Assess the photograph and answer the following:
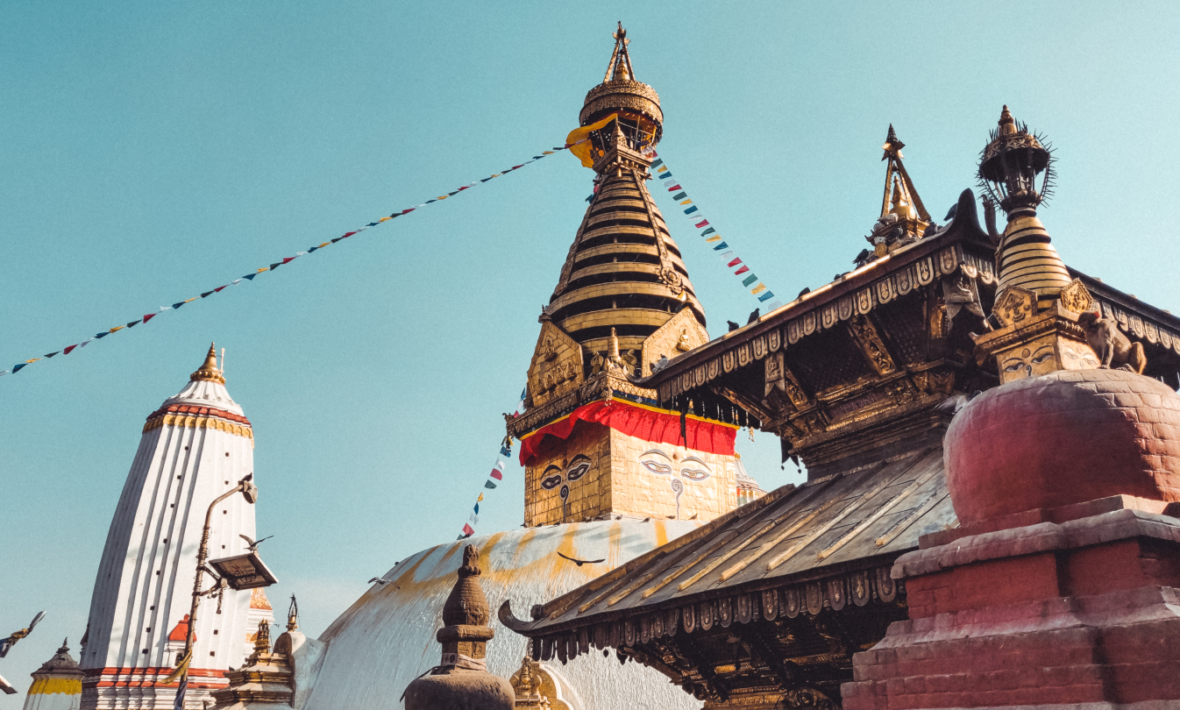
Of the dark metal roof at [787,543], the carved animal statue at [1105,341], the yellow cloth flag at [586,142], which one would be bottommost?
the dark metal roof at [787,543]

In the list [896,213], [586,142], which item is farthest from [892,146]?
[586,142]

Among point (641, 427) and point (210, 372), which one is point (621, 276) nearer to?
point (641, 427)

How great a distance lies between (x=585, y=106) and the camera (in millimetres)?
25062

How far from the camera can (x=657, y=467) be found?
18578 mm

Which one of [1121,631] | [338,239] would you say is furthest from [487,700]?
[338,239]

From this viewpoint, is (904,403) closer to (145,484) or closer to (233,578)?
(233,578)

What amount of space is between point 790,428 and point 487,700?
5701mm

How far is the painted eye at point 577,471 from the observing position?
61.3ft

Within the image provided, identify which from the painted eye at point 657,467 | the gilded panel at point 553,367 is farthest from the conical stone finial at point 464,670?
the gilded panel at point 553,367

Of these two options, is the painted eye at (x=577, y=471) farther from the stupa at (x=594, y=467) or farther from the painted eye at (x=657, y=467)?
the painted eye at (x=657, y=467)

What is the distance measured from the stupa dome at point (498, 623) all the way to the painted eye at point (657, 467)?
1606 millimetres

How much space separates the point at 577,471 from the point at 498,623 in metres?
4.82

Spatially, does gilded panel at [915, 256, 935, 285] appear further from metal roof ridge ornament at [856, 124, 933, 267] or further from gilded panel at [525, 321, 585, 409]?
gilded panel at [525, 321, 585, 409]

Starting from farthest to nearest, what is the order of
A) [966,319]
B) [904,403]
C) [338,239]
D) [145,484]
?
[145,484], [338,239], [904,403], [966,319]
